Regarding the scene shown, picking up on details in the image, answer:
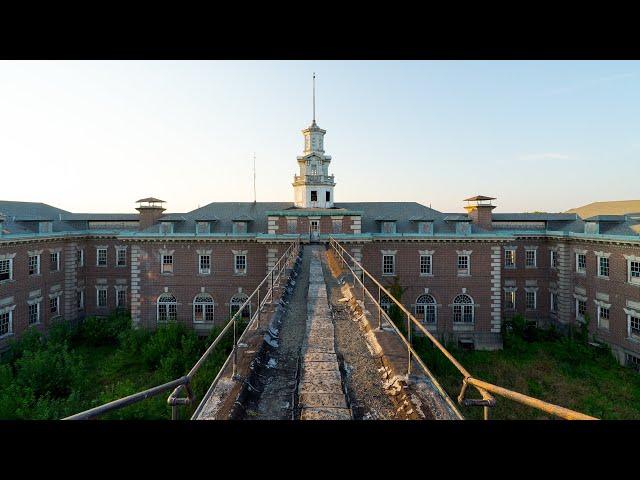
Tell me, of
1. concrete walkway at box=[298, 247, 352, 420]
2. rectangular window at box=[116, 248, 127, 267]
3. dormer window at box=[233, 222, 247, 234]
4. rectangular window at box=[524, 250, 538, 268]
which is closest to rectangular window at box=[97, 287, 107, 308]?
rectangular window at box=[116, 248, 127, 267]

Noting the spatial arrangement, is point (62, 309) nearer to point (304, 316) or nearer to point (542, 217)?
point (304, 316)

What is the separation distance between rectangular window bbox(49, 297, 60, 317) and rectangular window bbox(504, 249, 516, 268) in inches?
1483

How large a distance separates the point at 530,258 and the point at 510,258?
1730 millimetres

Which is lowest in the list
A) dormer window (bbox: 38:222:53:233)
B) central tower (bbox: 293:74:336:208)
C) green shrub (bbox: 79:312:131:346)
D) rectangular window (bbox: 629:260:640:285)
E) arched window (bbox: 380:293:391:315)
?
green shrub (bbox: 79:312:131:346)

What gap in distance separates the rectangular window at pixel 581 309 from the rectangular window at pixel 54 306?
4136 cm

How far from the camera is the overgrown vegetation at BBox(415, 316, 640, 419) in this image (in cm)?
1919

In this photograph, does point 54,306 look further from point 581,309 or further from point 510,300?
point 581,309

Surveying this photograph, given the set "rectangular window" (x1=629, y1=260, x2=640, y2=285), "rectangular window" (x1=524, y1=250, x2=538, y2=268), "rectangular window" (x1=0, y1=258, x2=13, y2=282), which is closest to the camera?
"rectangular window" (x1=629, y1=260, x2=640, y2=285)

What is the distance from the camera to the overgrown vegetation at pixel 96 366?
54.2 ft

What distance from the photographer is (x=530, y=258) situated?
32.9 m

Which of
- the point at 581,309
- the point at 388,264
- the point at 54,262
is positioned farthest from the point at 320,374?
the point at 54,262

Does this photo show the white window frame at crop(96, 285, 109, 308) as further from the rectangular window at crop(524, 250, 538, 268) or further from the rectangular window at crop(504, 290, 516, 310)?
the rectangular window at crop(524, 250, 538, 268)

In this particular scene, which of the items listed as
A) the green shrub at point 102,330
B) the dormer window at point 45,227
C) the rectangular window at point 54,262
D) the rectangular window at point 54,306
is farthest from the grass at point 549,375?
the dormer window at point 45,227

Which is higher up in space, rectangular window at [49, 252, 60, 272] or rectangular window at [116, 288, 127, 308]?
rectangular window at [49, 252, 60, 272]
